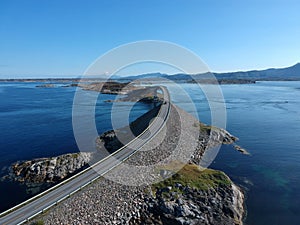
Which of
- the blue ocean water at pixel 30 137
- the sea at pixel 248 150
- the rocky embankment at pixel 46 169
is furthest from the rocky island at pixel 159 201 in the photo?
the blue ocean water at pixel 30 137

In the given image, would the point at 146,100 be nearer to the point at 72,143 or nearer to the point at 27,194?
the point at 72,143

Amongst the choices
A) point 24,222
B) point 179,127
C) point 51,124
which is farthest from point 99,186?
point 51,124

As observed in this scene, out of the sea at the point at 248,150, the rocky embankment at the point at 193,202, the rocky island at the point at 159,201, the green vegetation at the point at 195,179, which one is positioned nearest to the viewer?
the rocky island at the point at 159,201

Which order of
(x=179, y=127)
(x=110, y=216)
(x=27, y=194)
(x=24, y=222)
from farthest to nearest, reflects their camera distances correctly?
(x=179, y=127) → (x=27, y=194) → (x=110, y=216) → (x=24, y=222)

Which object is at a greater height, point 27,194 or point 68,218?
point 68,218

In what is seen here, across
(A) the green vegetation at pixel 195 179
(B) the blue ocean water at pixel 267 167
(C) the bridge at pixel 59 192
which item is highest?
(C) the bridge at pixel 59 192

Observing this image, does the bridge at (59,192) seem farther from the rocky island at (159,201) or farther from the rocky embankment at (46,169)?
the rocky embankment at (46,169)

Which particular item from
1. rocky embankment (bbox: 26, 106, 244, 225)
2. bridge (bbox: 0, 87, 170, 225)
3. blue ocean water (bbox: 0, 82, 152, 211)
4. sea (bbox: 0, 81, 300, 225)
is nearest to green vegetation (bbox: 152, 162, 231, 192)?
rocky embankment (bbox: 26, 106, 244, 225)

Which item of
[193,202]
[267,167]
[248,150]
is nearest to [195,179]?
[193,202]
